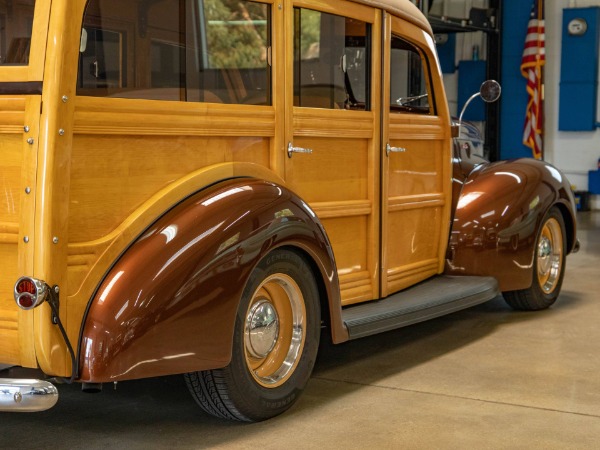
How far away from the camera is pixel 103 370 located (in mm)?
2945

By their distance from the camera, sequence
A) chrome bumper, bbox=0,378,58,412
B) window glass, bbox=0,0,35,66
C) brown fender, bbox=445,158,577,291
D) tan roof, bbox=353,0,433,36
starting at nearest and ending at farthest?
chrome bumper, bbox=0,378,58,412 < window glass, bbox=0,0,35,66 < tan roof, bbox=353,0,433,36 < brown fender, bbox=445,158,577,291

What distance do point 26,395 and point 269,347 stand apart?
1075 millimetres

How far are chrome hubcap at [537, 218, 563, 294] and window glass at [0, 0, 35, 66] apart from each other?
3.55 metres

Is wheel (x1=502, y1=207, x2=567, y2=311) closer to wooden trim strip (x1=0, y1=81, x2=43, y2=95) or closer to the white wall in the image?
wooden trim strip (x1=0, y1=81, x2=43, y2=95)

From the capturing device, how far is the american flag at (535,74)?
14008 mm

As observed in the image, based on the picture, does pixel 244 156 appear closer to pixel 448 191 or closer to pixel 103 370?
pixel 103 370

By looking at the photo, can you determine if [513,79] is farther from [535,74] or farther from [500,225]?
[500,225]

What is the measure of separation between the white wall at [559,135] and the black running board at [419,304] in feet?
31.2

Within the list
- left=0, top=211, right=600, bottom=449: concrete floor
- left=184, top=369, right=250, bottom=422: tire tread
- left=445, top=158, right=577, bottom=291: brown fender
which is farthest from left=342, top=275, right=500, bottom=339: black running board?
left=184, top=369, right=250, bottom=422: tire tread

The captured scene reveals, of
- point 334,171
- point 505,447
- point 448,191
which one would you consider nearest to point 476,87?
point 448,191

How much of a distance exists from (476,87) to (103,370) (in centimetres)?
1281

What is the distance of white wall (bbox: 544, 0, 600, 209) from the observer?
45.9ft

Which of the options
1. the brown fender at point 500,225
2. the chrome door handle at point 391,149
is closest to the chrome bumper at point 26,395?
the chrome door handle at point 391,149

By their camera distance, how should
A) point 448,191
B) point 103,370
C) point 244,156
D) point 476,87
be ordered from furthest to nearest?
point 476,87, point 448,191, point 244,156, point 103,370
